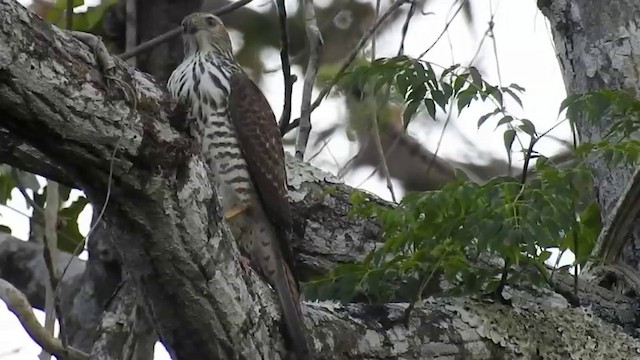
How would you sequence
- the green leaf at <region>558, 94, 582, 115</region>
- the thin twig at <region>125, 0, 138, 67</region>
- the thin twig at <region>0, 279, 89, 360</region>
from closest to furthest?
the thin twig at <region>0, 279, 89, 360</region>
the green leaf at <region>558, 94, 582, 115</region>
the thin twig at <region>125, 0, 138, 67</region>

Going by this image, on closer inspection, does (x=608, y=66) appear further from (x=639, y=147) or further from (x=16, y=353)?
(x=16, y=353)

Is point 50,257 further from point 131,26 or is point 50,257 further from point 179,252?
point 131,26

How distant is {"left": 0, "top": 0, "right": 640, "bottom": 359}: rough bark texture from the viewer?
184 centimetres

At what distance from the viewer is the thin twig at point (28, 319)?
91.6 inches

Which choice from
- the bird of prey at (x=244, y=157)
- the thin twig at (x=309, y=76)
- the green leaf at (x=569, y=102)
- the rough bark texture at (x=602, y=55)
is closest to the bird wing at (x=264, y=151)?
the bird of prey at (x=244, y=157)

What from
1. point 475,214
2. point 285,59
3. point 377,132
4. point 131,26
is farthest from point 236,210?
point 377,132

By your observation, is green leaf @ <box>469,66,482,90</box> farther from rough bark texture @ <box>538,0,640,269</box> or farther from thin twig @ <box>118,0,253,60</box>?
thin twig @ <box>118,0,253,60</box>

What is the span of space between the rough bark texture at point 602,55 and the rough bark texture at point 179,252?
1.67ft

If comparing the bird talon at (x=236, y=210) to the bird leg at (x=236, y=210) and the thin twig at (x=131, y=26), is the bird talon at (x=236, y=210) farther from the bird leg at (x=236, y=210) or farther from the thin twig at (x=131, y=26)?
the thin twig at (x=131, y=26)

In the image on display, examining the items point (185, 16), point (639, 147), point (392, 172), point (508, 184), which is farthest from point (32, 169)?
point (392, 172)

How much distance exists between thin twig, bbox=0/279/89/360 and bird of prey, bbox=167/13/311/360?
0.71 metres

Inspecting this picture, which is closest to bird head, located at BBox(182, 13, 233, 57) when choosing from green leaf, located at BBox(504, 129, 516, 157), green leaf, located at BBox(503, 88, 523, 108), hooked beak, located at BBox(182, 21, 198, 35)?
hooked beak, located at BBox(182, 21, 198, 35)

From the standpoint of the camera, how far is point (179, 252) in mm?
2186

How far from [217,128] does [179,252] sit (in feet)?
3.59
